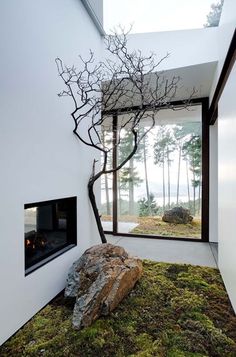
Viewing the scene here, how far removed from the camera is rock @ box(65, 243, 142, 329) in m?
2.01

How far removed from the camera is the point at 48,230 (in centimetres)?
275

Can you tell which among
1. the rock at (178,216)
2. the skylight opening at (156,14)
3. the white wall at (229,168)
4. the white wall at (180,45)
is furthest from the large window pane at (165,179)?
the white wall at (229,168)

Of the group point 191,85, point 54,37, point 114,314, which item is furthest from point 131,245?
point 54,37

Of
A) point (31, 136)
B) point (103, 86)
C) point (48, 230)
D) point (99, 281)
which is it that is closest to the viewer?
point (31, 136)

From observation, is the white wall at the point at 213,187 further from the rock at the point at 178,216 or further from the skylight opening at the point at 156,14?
the skylight opening at the point at 156,14

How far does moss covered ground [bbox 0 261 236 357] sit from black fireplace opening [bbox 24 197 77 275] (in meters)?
0.48

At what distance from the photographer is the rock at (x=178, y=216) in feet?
15.7

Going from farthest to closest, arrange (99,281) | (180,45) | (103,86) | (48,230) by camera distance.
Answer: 1. (103,86)
2. (180,45)
3. (48,230)
4. (99,281)

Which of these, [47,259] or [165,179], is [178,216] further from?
[47,259]

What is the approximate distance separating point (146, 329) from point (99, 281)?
Answer: 0.56 metres

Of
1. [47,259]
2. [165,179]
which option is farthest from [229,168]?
[165,179]

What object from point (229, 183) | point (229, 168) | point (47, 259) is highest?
point (229, 168)

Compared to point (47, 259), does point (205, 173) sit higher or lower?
higher

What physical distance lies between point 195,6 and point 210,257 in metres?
3.77
